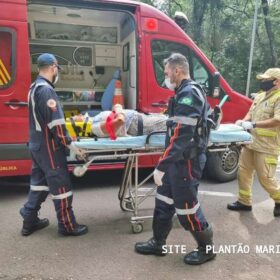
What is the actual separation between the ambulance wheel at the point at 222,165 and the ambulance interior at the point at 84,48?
5.02 ft

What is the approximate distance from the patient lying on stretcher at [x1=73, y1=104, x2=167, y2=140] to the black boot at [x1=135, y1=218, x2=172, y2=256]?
0.90m

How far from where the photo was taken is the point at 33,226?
3.77m

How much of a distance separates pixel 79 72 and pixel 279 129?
405cm

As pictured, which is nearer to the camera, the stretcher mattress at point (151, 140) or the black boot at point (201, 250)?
the black boot at point (201, 250)

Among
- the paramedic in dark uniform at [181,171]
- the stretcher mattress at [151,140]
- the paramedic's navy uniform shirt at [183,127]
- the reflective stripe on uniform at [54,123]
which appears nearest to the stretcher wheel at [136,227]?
the paramedic in dark uniform at [181,171]

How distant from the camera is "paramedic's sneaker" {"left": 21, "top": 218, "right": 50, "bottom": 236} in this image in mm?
3703

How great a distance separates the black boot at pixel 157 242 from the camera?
3309mm

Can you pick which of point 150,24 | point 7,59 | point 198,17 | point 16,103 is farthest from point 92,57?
point 198,17

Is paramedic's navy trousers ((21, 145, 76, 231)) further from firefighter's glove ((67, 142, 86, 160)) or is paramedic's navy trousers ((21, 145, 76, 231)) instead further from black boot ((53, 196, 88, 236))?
firefighter's glove ((67, 142, 86, 160))

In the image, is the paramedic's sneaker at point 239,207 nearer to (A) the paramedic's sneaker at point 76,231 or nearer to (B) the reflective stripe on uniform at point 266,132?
(B) the reflective stripe on uniform at point 266,132

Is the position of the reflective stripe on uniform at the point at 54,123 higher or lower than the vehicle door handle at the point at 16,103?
lower

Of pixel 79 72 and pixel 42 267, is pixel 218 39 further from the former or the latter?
pixel 42 267

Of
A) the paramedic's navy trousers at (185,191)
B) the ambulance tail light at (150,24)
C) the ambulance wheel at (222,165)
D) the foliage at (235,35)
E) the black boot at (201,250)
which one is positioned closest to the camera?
the paramedic's navy trousers at (185,191)

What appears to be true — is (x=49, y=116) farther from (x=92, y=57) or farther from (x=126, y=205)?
(x=92, y=57)
